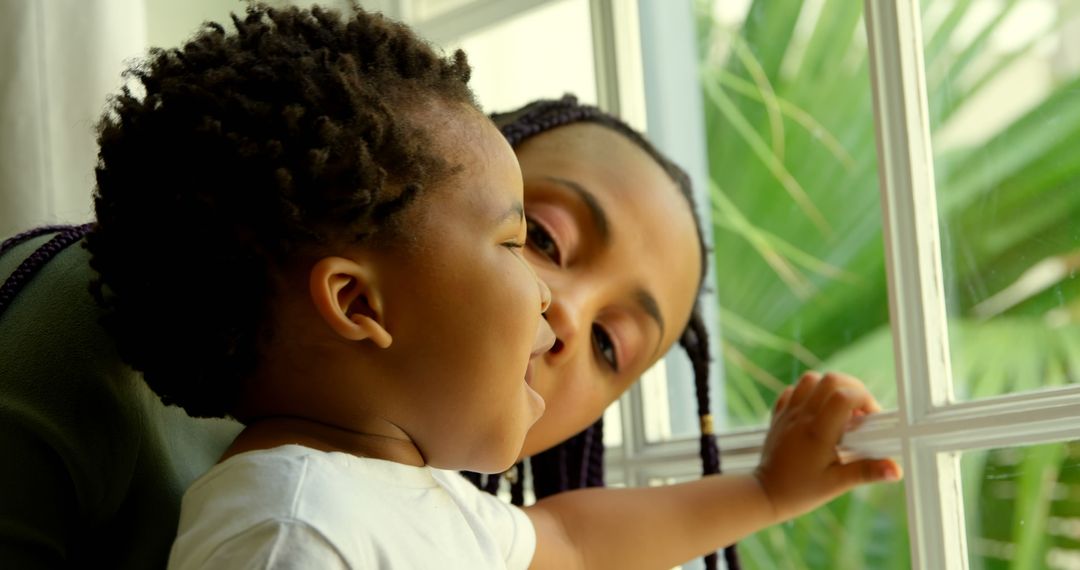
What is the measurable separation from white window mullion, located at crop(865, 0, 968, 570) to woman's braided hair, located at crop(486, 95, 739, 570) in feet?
0.68

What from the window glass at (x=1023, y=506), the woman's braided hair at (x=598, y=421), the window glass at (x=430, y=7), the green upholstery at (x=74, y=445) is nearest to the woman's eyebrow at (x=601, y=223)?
the woman's braided hair at (x=598, y=421)

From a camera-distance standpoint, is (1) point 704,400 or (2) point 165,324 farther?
(1) point 704,400

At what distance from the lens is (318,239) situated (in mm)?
757

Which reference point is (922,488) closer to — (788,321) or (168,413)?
(788,321)

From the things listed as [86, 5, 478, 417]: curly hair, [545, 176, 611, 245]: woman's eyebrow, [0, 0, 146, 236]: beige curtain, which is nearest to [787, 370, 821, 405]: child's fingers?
[545, 176, 611, 245]: woman's eyebrow

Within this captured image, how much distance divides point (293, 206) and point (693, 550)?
0.61 meters

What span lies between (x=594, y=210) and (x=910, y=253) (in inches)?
12.1

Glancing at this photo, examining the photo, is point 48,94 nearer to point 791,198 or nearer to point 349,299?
point 349,299

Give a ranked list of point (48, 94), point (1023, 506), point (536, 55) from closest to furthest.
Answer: point (1023, 506) → point (48, 94) → point (536, 55)

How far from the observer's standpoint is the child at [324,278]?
741 millimetres

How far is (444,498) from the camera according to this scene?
86 cm

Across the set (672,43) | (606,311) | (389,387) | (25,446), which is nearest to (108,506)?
(25,446)

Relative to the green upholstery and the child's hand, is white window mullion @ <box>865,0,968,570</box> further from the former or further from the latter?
the green upholstery

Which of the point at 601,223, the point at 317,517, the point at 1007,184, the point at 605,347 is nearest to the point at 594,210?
the point at 601,223
